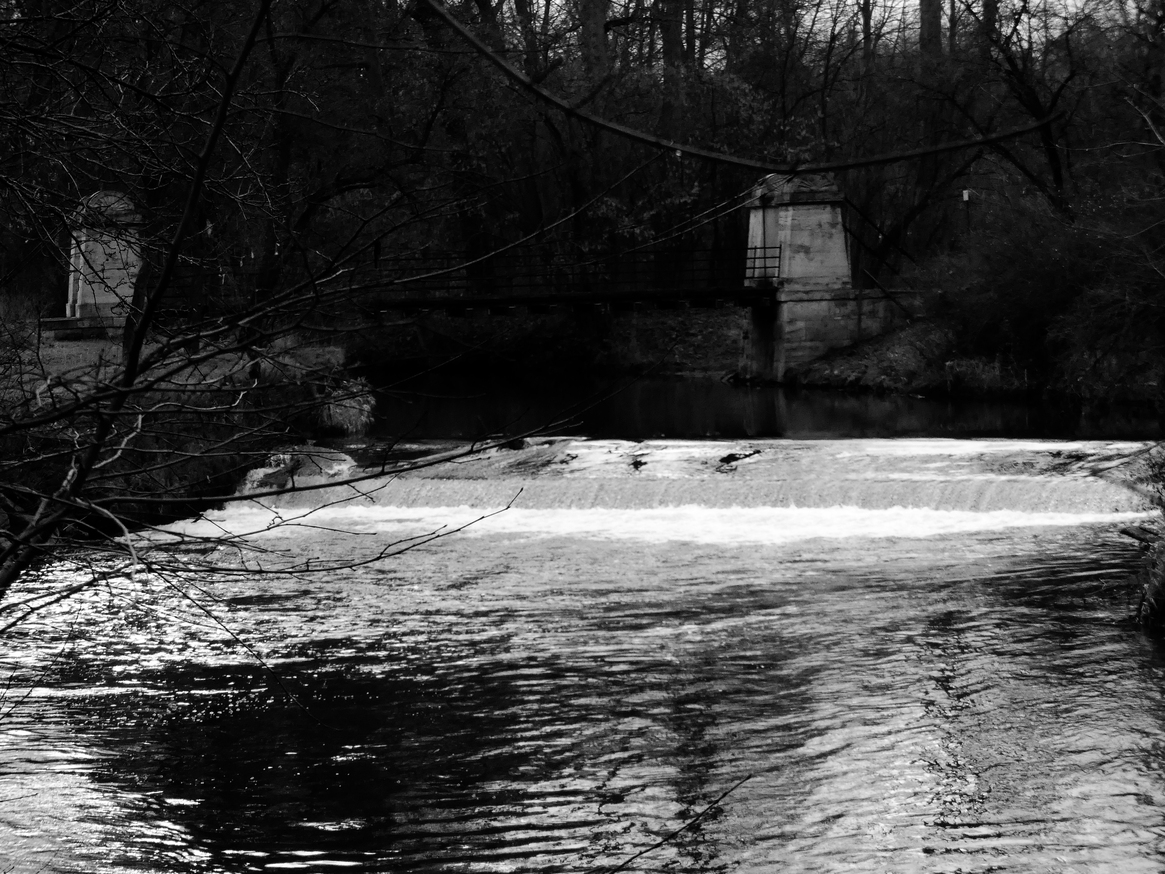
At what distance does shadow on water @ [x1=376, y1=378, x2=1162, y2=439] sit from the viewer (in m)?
21.7

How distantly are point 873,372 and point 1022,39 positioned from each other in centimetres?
782

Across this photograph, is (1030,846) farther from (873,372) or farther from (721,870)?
(873,372)

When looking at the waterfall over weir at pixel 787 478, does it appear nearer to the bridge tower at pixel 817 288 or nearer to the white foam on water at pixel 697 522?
the white foam on water at pixel 697 522

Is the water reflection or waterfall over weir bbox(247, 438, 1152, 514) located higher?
waterfall over weir bbox(247, 438, 1152, 514)

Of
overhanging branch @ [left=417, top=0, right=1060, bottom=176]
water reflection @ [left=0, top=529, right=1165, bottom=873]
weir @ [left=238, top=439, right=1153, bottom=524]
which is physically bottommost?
water reflection @ [left=0, top=529, right=1165, bottom=873]

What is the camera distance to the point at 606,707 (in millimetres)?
8195

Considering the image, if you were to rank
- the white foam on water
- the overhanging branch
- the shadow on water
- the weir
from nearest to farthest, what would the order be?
the overhanging branch < the white foam on water < the weir < the shadow on water

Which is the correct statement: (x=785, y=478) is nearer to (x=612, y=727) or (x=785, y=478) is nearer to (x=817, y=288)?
(x=612, y=727)

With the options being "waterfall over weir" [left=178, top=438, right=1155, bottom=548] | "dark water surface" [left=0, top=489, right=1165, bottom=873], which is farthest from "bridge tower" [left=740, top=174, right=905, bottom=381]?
"dark water surface" [left=0, top=489, right=1165, bottom=873]

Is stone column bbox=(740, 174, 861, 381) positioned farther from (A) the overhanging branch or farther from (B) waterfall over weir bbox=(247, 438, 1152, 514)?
(A) the overhanging branch

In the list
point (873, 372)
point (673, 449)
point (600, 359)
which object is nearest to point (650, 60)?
point (600, 359)

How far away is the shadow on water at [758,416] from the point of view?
21.7 meters

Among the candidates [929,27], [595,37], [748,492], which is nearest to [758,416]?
[748,492]

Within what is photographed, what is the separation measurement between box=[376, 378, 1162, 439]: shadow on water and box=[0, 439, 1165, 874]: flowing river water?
6406 millimetres
